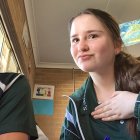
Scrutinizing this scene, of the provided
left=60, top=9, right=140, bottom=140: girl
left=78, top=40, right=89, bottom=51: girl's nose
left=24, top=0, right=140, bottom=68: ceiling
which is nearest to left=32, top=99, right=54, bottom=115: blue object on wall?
left=24, top=0, right=140, bottom=68: ceiling

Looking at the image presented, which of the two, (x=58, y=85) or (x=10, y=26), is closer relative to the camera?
(x=10, y=26)

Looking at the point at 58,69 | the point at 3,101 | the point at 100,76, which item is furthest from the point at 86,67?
the point at 58,69

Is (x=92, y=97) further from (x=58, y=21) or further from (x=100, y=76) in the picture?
(x=58, y=21)

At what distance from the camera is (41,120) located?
11.8 feet

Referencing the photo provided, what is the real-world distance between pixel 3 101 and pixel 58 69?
329cm

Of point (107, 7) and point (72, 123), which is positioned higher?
point (107, 7)

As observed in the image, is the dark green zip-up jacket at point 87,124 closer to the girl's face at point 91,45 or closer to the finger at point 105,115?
the finger at point 105,115

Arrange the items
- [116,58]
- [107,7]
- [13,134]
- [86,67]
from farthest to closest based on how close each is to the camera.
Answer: [107,7]
[116,58]
[86,67]
[13,134]

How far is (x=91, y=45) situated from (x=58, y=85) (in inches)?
119

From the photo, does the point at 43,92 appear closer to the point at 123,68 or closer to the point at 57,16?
the point at 57,16

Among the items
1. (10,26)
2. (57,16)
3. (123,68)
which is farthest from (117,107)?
Answer: (57,16)

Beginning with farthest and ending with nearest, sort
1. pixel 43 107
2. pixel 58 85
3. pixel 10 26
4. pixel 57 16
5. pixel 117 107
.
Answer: pixel 58 85 < pixel 43 107 < pixel 57 16 < pixel 10 26 < pixel 117 107

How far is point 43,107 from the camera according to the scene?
3.66 meters

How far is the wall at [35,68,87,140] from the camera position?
359 centimetres
